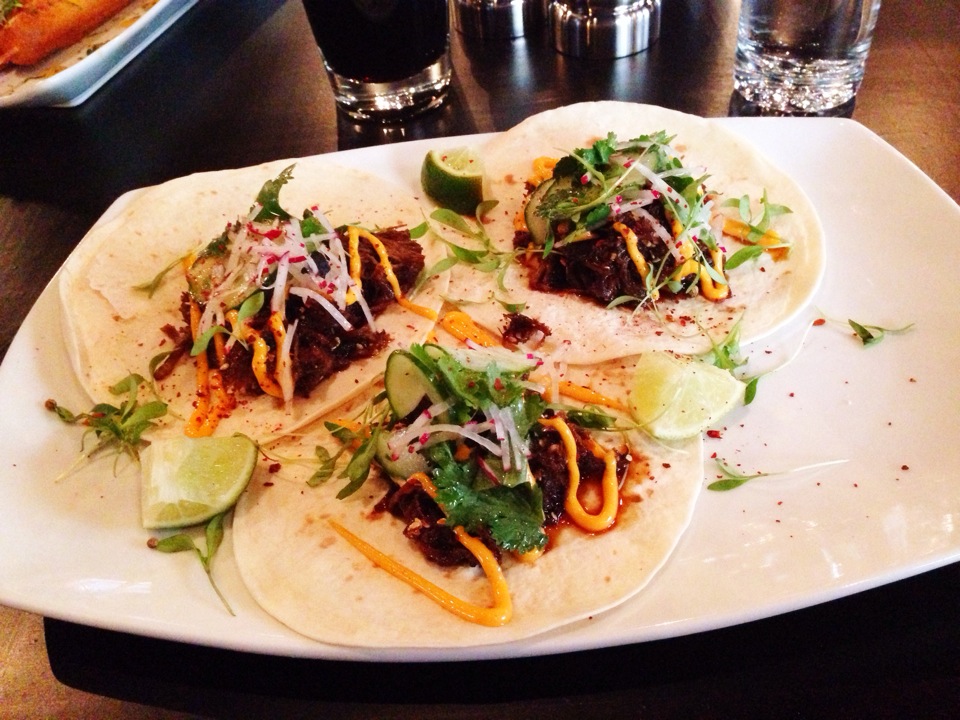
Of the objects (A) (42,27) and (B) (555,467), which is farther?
(A) (42,27)

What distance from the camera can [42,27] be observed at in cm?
418

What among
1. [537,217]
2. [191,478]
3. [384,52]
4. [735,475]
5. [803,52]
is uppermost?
[384,52]

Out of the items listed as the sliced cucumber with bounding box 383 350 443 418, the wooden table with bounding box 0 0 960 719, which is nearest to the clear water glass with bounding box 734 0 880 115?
the wooden table with bounding box 0 0 960 719

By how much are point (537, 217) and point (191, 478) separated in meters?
1.54

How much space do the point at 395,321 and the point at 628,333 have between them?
84 centimetres

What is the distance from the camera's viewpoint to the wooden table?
1.65m

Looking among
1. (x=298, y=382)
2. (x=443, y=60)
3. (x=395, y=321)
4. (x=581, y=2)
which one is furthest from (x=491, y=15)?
(x=298, y=382)

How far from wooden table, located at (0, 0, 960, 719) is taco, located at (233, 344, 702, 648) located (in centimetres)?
15

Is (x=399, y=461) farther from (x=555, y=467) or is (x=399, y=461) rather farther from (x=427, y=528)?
(x=555, y=467)

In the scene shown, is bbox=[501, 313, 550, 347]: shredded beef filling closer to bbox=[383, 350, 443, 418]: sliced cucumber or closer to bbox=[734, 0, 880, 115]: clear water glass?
bbox=[383, 350, 443, 418]: sliced cucumber

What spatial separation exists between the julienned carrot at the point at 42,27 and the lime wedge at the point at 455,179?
9.56 ft

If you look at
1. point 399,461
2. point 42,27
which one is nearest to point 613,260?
point 399,461

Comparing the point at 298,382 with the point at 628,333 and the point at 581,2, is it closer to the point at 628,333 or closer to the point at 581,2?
the point at 628,333

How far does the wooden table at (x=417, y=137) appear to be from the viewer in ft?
5.40
